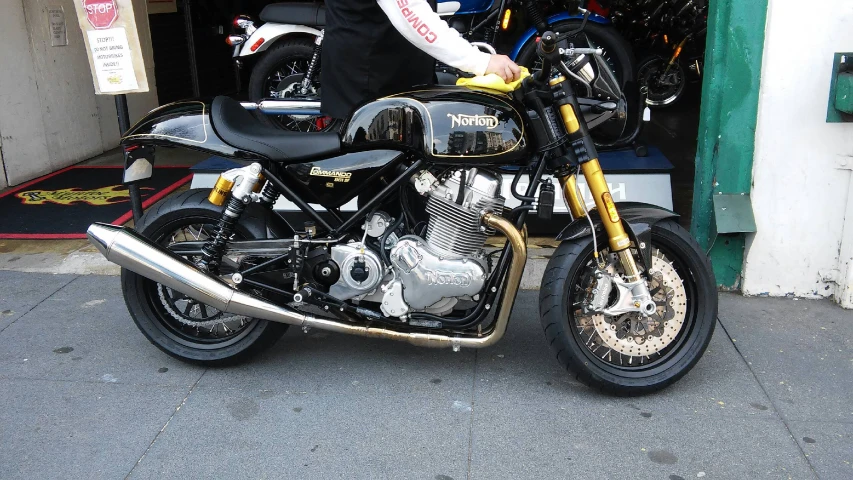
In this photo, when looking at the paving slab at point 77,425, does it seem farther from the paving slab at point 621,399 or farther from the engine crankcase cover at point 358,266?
the paving slab at point 621,399

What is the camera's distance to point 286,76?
640cm

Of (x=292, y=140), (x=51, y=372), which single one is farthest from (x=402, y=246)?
(x=51, y=372)

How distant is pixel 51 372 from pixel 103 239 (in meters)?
0.81

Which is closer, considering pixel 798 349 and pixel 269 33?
pixel 798 349

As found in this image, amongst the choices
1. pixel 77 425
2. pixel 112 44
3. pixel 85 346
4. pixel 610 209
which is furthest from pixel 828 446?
pixel 112 44

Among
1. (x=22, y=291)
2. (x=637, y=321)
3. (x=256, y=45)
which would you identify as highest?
(x=256, y=45)

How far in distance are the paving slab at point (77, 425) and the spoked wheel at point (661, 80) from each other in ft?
24.9

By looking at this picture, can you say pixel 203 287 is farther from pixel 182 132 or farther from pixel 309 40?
pixel 309 40

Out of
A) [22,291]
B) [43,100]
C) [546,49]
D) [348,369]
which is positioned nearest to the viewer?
[546,49]

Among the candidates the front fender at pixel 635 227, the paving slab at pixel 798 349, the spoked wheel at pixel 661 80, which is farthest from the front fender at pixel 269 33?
the spoked wheel at pixel 661 80

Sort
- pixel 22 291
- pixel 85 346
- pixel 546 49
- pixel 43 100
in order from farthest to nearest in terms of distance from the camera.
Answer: pixel 43 100 < pixel 22 291 < pixel 85 346 < pixel 546 49

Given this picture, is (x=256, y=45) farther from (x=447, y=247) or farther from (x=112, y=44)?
(x=447, y=247)

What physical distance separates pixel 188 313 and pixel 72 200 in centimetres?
296

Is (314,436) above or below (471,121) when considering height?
below
